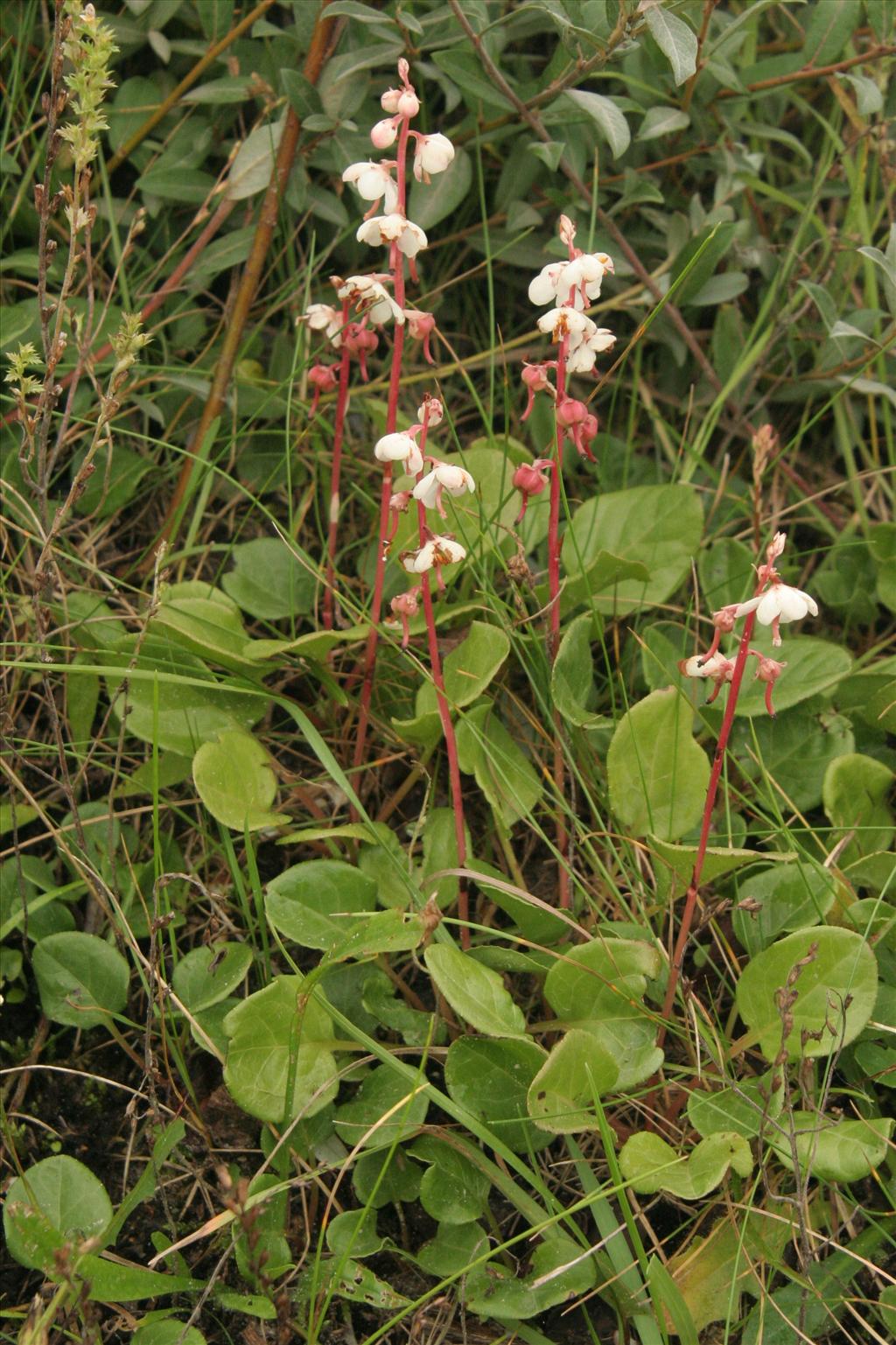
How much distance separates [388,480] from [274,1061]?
0.80 meters

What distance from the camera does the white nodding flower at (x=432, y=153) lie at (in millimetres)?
1479

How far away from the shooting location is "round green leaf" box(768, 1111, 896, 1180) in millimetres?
1425

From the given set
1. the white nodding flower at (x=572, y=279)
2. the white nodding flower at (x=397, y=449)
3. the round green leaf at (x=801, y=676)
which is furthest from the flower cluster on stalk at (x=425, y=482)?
the round green leaf at (x=801, y=676)

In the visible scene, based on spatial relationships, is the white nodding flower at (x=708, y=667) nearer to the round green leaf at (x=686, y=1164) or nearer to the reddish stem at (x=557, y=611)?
the reddish stem at (x=557, y=611)

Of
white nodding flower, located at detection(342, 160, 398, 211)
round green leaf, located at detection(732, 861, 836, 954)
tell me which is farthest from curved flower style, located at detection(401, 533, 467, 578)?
round green leaf, located at detection(732, 861, 836, 954)

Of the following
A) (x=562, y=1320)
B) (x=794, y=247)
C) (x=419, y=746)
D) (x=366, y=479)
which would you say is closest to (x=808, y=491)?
(x=794, y=247)

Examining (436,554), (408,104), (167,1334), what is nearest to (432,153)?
(408,104)

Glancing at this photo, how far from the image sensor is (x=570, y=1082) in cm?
146

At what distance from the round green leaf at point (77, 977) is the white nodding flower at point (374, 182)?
3.56ft

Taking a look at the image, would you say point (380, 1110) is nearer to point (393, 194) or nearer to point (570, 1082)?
point (570, 1082)

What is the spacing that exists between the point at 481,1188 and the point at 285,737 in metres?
0.78

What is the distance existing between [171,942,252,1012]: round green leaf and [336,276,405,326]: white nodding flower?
2.94ft

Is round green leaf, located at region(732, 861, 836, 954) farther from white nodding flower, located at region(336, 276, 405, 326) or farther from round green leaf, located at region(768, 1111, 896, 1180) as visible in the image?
white nodding flower, located at region(336, 276, 405, 326)

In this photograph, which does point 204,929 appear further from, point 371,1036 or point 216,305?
point 216,305
